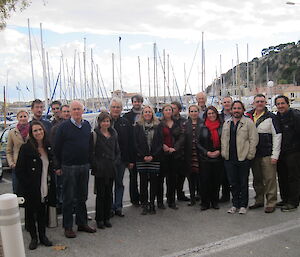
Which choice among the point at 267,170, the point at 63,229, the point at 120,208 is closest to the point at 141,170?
the point at 120,208

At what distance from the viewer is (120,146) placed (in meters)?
6.45

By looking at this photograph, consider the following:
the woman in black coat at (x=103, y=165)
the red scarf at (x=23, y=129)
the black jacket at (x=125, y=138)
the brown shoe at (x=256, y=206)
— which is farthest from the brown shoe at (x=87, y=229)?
the brown shoe at (x=256, y=206)

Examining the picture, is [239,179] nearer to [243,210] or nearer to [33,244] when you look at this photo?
[243,210]

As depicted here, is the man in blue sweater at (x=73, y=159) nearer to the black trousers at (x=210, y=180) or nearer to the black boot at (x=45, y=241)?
the black boot at (x=45, y=241)

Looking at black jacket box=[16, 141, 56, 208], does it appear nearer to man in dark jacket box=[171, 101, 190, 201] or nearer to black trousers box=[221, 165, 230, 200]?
man in dark jacket box=[171, 101, 190, 201]

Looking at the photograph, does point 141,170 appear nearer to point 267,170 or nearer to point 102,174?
point 102,174

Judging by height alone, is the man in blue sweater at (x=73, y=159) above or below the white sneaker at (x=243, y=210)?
above

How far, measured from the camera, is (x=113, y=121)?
639 cm

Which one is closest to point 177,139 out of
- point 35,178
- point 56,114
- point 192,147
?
point 192,147

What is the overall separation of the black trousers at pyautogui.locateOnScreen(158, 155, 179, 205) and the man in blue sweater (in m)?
1.78

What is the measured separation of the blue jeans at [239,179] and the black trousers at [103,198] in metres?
2.26

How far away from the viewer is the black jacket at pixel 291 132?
6.23 meters

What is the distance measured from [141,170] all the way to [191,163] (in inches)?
42.6

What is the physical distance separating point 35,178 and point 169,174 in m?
2.75
